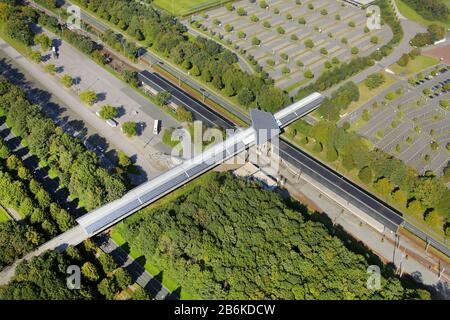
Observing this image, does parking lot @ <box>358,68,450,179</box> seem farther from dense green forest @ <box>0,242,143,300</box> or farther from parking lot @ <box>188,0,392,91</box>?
dense green forest @ <box>0,242,143,300</box>

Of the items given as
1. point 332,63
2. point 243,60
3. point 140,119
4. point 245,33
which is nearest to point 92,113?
point 140,119

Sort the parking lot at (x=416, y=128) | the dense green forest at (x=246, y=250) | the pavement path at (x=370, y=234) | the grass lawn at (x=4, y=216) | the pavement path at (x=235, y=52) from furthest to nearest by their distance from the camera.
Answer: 1. the pavement path at (x=235, y=52)
2. the parking lot at (x=416, y=128)
3. the grass lawn at (x=4, y=216)
4. the pavement path at (x=370, y=234)
5. the dense green forest at (x=246, y=250)

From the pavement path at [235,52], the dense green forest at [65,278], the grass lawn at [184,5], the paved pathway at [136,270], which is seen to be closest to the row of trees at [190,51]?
the pavement path at [235,52]

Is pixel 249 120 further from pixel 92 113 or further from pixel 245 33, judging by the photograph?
pixel 245 33

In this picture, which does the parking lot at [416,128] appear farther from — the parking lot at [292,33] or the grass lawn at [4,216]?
the grass lawn at [4,216]

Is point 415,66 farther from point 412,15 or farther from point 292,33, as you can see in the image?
point 412,15

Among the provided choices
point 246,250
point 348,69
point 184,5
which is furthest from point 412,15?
point 246,250
